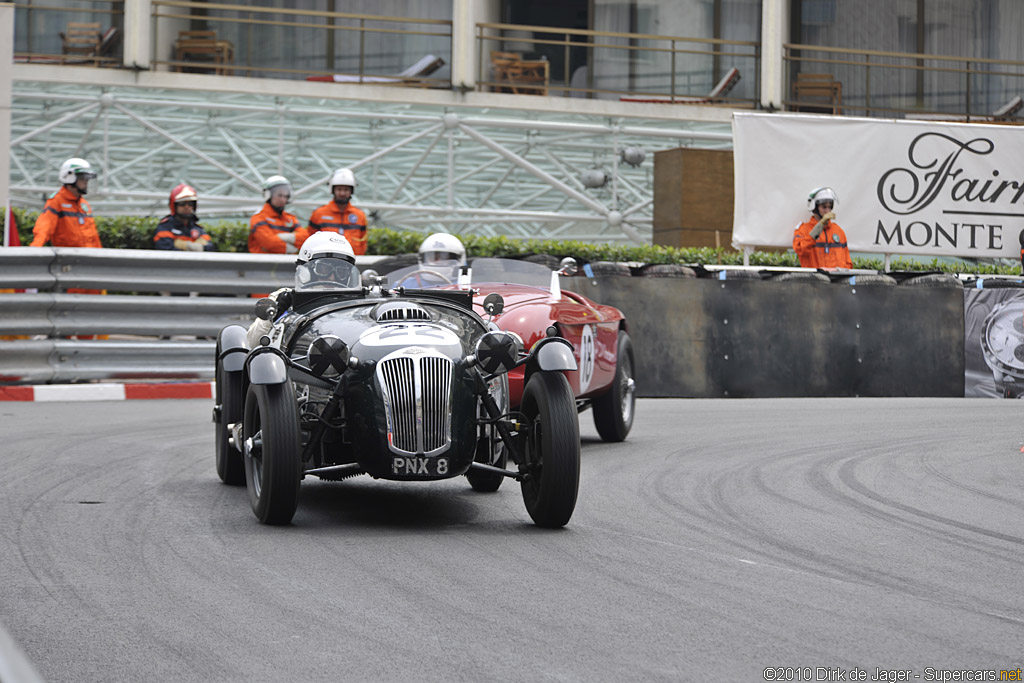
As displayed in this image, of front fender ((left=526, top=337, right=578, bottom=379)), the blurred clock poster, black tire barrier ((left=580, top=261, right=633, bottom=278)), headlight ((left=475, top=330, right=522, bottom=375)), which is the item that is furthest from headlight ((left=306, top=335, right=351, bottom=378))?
the blurred clock poster

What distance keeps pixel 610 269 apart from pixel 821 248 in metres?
2.92

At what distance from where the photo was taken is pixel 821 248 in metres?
15.8

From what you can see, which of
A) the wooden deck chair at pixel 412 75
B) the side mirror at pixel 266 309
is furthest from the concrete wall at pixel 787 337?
the wooden deck chair at pixel 412 75

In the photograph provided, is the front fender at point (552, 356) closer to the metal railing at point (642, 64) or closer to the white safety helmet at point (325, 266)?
the white safety helmet at point (325, 266)

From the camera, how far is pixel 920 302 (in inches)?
598

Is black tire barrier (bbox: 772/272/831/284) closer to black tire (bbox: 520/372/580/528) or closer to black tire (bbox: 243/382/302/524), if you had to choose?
black tire (bbox: 520/372/580/528)

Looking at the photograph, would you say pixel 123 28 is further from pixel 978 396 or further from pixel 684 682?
pixel 684 682

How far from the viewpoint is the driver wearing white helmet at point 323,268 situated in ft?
25.1

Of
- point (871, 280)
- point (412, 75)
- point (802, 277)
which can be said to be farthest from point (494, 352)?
point (412, 75)

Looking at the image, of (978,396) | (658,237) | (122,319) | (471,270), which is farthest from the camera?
(658,237)

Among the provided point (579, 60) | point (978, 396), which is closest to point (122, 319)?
point (978, 396)

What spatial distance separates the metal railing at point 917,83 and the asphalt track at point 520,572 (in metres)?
20.2

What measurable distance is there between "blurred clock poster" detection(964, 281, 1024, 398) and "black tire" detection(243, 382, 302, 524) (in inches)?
421

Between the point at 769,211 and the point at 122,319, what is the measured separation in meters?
7.18
